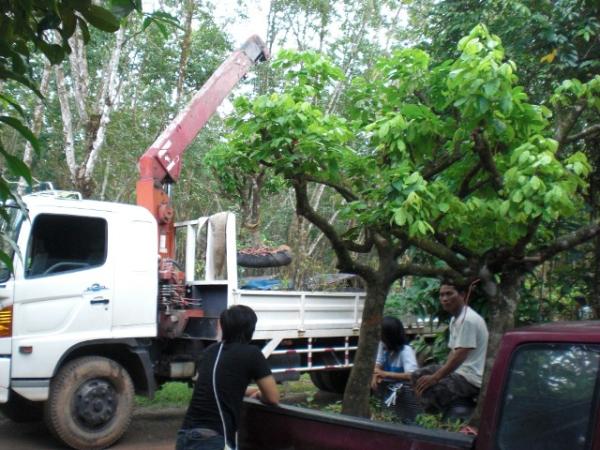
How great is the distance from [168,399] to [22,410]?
2.33m

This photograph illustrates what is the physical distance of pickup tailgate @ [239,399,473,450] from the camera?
293 centimetres

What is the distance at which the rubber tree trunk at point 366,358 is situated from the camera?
6.26 m

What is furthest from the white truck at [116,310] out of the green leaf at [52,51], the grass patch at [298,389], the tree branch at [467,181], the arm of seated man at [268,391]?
the green leaf at [52,51]

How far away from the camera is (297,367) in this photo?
27.9ft

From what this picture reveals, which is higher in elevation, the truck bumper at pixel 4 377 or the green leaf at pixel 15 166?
the green leaf at pixel 15 166

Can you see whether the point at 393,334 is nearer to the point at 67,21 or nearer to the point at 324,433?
the point at 324,433

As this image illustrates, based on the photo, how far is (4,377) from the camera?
22.0ft

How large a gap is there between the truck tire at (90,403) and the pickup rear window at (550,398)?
5446 mm

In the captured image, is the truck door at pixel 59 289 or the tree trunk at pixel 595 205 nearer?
the truck door at pixel 59 289

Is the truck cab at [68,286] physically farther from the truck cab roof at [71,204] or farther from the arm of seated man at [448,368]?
the arm of seated man at [448,368]

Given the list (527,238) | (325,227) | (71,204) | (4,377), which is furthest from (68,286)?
(527,238)

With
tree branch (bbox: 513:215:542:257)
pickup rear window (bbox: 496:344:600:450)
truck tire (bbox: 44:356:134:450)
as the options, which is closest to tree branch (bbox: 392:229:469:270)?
tree branch (bbox: 513:215:542:257)

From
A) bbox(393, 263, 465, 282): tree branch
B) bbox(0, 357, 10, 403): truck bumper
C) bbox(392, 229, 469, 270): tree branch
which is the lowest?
bbox(0, 357, 10, 403): truck bumper

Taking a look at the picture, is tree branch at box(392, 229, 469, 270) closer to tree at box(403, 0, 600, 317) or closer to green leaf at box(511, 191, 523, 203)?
green leaf at box(511, 191, 523, 203)
